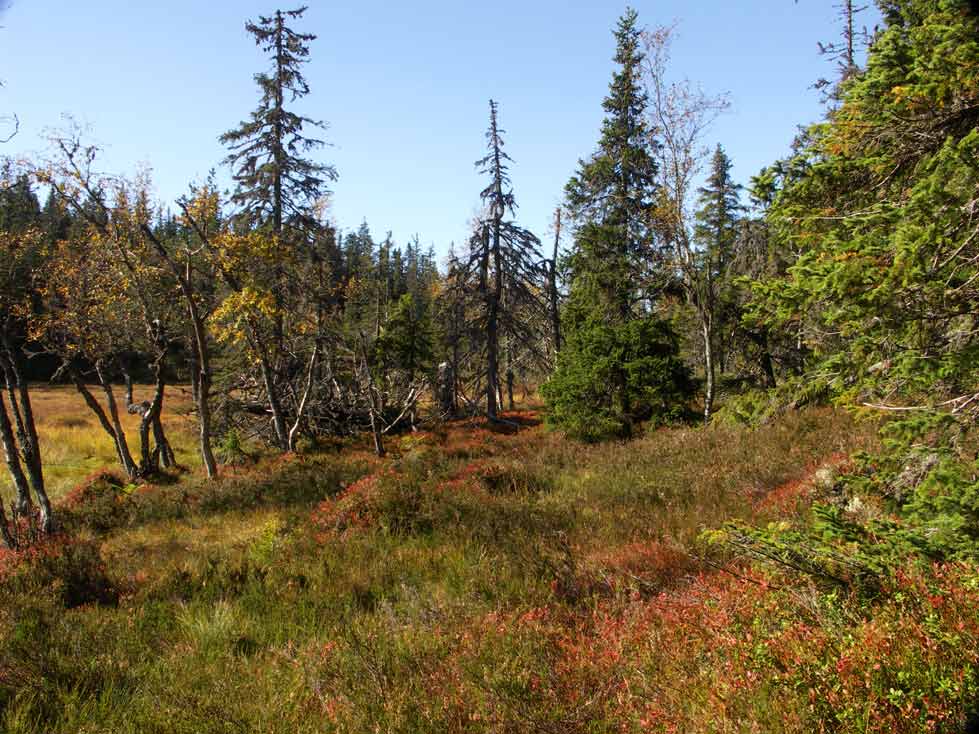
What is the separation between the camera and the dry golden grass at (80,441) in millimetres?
17422

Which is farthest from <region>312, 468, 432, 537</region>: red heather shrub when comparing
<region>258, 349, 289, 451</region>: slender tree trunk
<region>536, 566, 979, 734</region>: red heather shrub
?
<region>258, 349, 289, 451</region>: slender tree trunk

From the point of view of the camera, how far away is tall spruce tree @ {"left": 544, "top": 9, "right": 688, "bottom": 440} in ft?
52.0

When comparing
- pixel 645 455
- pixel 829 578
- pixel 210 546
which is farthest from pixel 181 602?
pixel 645 455

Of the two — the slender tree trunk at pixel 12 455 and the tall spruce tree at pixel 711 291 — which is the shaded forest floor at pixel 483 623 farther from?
the tall spruce tree at pixel 711 291

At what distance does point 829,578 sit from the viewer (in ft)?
12.7

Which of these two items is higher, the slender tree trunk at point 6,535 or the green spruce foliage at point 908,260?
the green spruce foliage at point 908,260

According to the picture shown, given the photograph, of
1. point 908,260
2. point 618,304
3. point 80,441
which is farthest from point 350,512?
point 80,441

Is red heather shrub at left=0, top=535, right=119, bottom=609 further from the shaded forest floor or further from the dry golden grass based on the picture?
the dry golden grass

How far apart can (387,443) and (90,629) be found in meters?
14.3

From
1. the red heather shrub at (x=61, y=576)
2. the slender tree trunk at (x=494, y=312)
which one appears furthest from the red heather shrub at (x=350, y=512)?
the slender tree trunk at (x=494, y=312)

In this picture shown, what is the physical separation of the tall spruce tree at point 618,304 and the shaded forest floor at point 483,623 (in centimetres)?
588

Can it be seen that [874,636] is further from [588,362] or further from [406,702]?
[588,362]

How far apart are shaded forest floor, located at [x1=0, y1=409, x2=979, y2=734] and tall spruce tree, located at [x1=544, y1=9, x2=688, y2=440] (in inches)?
232

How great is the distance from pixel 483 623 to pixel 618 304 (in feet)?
52.7
